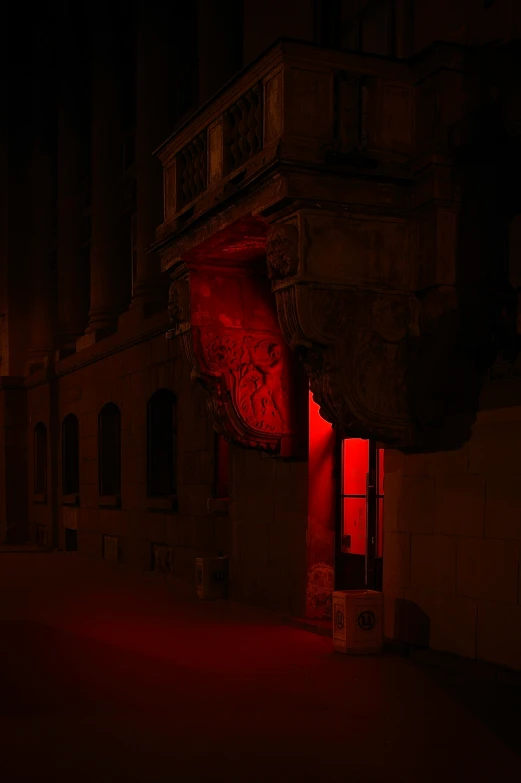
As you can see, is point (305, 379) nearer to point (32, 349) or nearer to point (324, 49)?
point (324, 49)

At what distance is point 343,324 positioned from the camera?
30.2ft

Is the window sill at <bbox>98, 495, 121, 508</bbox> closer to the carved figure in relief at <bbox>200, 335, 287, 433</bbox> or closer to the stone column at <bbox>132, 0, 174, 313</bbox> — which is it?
the stone column at <bbox>132, 0, 174, 313</bbox>

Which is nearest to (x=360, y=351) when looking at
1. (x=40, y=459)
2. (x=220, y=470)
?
(x=220, y=470)

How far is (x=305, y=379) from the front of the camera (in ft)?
39.9

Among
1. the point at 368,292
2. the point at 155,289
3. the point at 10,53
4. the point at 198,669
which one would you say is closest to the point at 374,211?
the point at 368,292

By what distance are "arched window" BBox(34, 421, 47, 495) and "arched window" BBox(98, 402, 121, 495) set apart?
5.87 metres

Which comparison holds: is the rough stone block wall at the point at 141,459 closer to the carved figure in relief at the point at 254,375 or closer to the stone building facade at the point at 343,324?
the stone building facade at the point at 343,324

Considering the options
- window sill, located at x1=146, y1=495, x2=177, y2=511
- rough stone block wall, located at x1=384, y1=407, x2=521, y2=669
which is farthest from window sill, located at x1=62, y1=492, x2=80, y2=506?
rough stone block wall, located at x1=384, y1=407, x2=521, y2=669

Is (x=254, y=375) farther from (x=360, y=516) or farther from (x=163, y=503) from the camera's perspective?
(x=163, y=503)

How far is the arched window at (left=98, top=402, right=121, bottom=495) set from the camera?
20547 millimetres

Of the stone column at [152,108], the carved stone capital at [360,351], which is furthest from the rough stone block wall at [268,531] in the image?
the stone column at [152,108]

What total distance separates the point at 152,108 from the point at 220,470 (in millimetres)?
7447

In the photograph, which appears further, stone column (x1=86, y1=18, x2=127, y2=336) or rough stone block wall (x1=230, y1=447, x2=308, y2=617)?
stone column (x1=86, y1=18, x2=127, y2=336)

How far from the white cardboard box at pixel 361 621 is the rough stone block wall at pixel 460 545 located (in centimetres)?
22
